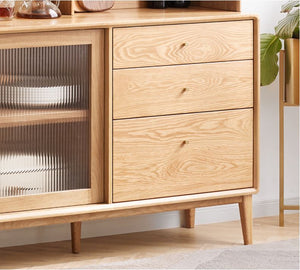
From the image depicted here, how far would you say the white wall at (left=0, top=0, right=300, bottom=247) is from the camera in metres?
2.98

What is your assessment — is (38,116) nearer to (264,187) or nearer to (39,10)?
(39,10)

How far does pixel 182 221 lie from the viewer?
10.3 ft

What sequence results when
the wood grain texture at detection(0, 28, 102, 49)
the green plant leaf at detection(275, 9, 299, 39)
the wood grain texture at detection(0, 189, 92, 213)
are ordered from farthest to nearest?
the green plant leaf at detection(275, 9, 299, 39) → the wood grain texture at detection(0, 189, 92, 213) → the wood grain texture at detection(0, 28, 102, 49)

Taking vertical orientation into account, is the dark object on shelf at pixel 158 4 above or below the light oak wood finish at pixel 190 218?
above

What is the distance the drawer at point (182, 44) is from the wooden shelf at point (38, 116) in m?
0.21

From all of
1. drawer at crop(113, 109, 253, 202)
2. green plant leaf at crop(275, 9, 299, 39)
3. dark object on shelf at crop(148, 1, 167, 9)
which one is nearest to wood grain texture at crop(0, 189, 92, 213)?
drawer at crop(113, 109, 253, 202)

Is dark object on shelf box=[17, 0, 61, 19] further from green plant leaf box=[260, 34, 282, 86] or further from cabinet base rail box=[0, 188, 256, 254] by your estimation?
green plant leaf box=[260, 34, 282, 86]

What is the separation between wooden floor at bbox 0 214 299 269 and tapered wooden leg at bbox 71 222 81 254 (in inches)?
1.0

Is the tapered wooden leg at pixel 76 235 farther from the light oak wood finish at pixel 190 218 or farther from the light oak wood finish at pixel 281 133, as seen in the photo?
the light oak wood finish at pixel 281 133

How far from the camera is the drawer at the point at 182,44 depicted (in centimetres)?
254

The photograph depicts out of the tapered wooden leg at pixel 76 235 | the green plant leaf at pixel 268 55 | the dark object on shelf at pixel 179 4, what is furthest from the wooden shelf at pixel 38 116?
the green plant leaf at pixel 268 55

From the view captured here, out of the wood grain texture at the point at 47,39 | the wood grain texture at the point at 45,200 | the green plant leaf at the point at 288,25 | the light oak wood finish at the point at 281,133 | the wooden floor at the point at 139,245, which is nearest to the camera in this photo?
the wood grain texture at the point at 47,39

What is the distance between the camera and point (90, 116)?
8.42 ft

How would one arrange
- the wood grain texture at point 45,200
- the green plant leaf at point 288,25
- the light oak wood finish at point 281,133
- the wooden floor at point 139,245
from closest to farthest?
the wood grain texture at point 45,200, the wooden floor at point 139,245, the green plant leaf at point 288,25, the light oak wood finish at point 281,133
